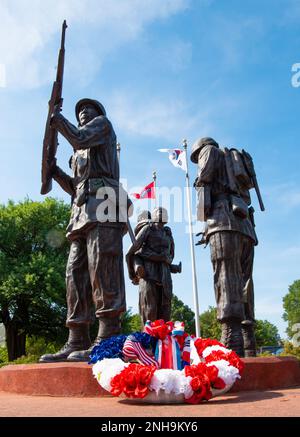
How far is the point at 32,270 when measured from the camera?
920 inches

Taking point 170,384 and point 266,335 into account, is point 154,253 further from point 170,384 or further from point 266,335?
point 266,335

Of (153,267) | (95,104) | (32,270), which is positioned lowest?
(153,267)

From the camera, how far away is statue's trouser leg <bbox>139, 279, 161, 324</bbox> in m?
9.44

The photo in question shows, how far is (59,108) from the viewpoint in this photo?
5754 mm

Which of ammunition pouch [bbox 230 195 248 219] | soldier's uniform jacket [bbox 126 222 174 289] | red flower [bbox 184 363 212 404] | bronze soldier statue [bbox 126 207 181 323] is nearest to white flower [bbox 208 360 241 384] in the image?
red flower [bbox 184 363 212 404]

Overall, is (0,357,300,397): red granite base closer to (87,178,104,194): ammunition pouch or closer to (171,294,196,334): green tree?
(87,178,104,194): ammunition pouch

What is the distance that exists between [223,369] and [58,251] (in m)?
22.7

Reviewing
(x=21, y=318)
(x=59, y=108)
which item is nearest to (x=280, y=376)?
(x=59, y=108)

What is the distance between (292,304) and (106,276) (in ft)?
179

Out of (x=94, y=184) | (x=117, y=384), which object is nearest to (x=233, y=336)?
(x=117, y=384)

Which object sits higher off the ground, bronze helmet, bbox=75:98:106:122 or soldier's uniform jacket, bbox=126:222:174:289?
bronze helmet, bbox=75:98:106:122

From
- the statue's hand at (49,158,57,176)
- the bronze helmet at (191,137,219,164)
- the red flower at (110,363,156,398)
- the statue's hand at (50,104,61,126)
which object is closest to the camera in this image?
the red flower at (110,363,156,398)

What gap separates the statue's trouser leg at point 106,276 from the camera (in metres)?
5.31

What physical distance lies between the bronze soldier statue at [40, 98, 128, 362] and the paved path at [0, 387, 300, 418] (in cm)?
132
